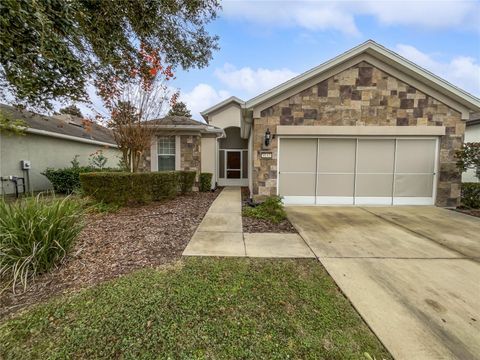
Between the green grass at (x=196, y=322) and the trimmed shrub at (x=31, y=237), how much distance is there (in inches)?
37.2

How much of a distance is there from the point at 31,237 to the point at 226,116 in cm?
1489

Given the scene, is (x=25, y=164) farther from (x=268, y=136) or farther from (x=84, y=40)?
(x=268, y=136)

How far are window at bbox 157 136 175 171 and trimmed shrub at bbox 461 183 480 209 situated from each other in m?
12.1

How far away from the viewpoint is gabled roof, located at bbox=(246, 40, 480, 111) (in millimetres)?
7574

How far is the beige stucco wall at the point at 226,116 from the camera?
16.8 meters

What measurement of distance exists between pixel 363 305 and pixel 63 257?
4.36 m

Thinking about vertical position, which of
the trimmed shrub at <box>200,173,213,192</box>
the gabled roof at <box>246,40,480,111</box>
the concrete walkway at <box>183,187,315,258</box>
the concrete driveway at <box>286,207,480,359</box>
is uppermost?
the gabled roof at <box>246,40,480,111</box>

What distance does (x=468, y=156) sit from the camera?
781 centimetres

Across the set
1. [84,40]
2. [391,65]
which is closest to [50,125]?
[84,40]

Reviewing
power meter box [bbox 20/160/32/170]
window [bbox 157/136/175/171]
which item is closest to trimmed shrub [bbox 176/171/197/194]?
window [bbox 157/136/175/171]

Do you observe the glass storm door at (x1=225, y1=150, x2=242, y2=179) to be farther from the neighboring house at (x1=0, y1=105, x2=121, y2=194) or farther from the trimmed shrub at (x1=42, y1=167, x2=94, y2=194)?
the trimmed shrub at (x1=42, y1=167, x2=94, y2=194)

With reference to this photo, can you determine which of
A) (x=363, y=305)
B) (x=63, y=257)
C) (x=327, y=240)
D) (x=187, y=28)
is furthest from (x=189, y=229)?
(x=187, y=28)

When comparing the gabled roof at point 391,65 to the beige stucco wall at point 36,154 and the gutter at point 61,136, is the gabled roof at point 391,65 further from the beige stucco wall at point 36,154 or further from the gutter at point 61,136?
the beige stucco wall at point 36,154

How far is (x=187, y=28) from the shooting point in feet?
20.3
